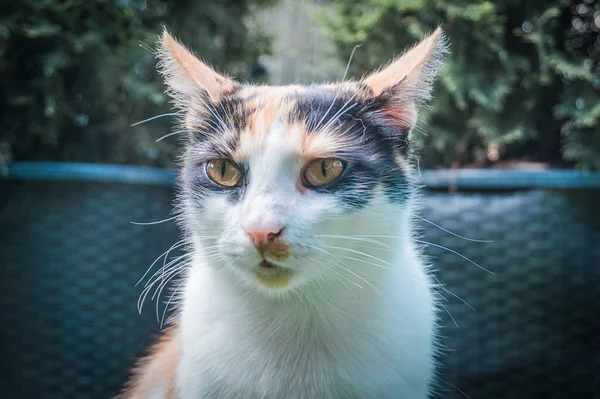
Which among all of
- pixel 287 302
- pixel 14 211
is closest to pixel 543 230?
pixel 287 302

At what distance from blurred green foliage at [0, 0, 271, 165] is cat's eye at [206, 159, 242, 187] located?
1.28 ft

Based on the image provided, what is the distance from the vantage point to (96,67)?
1321 mm

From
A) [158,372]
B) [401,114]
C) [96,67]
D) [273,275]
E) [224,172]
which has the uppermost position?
[96,67]

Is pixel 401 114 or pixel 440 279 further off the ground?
pixel 401 114

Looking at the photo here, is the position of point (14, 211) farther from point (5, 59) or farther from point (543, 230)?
point (543, 230)

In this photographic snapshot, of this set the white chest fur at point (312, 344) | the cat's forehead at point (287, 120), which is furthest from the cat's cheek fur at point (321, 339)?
the cat's forehead at point (287, 120)

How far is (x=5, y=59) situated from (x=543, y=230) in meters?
1.49

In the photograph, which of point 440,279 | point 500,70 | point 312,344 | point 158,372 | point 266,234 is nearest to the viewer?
Answer: point 266,234

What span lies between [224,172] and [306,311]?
0.80 feet

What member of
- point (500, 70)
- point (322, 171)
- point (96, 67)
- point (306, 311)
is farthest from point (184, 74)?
point (500, 70)

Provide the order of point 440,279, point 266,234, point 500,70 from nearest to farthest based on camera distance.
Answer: point 266,234 → point 440,279 → point 500,70

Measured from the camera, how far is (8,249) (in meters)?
1.30

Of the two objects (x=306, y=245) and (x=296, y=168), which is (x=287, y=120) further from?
(x=306, y=245)

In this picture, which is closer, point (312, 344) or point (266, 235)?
point (266, 235)
